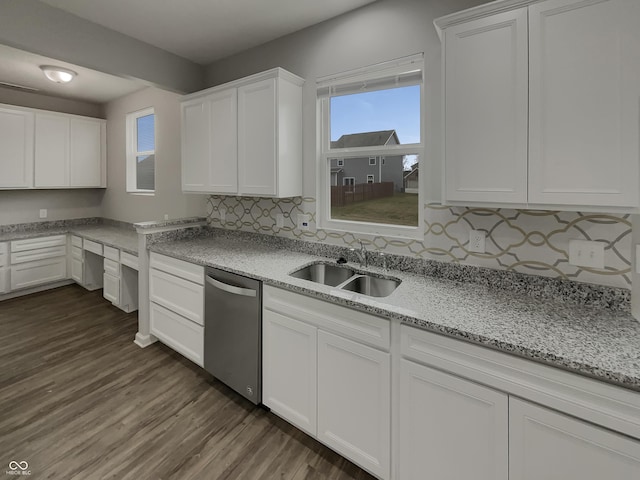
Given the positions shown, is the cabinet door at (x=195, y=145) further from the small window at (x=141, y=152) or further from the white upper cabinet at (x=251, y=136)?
the small window at (x=141, y=152)

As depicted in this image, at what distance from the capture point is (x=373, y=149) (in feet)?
7.45

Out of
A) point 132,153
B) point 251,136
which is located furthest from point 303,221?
point 132,153

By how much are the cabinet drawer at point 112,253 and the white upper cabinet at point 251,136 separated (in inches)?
59.3

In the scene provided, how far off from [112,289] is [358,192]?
3.19 meters

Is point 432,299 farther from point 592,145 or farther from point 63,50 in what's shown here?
point 63,50

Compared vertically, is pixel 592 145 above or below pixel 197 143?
below

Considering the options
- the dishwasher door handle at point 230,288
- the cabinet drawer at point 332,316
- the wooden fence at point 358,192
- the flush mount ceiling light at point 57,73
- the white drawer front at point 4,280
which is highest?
the flush mount ceiling light at point 57,73

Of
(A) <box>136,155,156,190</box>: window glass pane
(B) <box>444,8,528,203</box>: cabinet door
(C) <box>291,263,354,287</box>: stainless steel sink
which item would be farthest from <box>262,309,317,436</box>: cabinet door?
(A) <box>136,155,156,190</box>: window glass pane

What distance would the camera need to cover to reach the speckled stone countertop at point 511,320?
41.3 inches

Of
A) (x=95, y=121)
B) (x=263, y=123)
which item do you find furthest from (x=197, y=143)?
(x=95, y=121)

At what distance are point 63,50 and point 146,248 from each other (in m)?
1.56

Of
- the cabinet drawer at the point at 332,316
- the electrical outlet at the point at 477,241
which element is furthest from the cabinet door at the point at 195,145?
the electrical outlet at the point at 477,241

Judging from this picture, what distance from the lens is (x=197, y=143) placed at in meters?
2.91

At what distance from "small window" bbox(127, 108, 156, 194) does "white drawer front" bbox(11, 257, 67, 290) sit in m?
1.40
